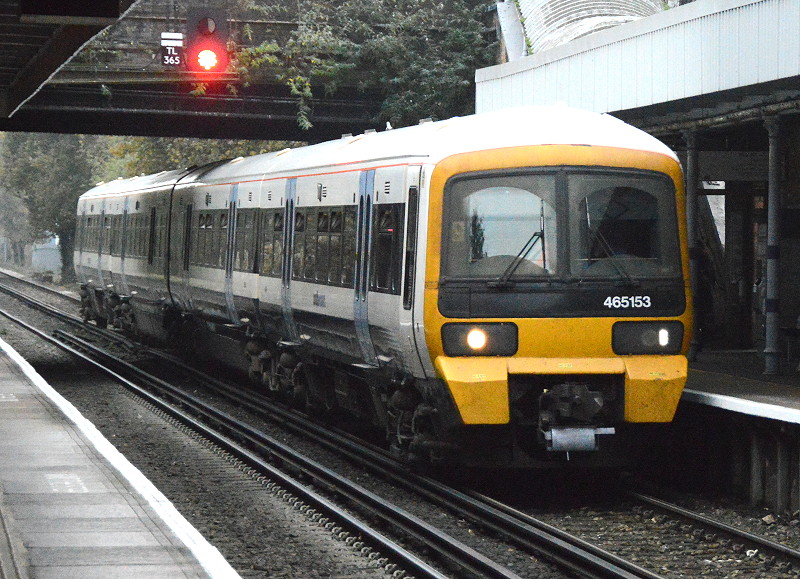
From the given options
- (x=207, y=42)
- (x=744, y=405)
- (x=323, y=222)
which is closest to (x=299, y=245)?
(x=323, y=222)

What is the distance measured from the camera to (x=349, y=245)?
14219mm

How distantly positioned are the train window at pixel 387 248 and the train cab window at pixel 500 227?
0.74 metres

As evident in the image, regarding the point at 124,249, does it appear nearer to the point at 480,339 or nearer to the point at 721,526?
the point at 480,339

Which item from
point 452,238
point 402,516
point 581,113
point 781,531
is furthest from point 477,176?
point 781,531

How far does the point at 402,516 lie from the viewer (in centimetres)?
1109

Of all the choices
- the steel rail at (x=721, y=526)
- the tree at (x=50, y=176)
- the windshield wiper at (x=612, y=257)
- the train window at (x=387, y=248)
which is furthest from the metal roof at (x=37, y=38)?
the tree at (x=50, y=176)

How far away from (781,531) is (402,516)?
293 centimetres

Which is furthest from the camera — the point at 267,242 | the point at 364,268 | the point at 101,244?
the point at 101,244

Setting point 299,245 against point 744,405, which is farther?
point 299,245

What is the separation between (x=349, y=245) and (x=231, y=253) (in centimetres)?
578

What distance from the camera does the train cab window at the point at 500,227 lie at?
463 inches

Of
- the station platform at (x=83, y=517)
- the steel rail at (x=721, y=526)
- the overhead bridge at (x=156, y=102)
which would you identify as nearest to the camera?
the station platform at (x=83, y=517)

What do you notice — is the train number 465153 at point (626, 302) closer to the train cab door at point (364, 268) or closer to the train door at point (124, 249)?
the train cab door at point (364, 268)

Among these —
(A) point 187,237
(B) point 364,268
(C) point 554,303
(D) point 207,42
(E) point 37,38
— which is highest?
(D) point 207,42
